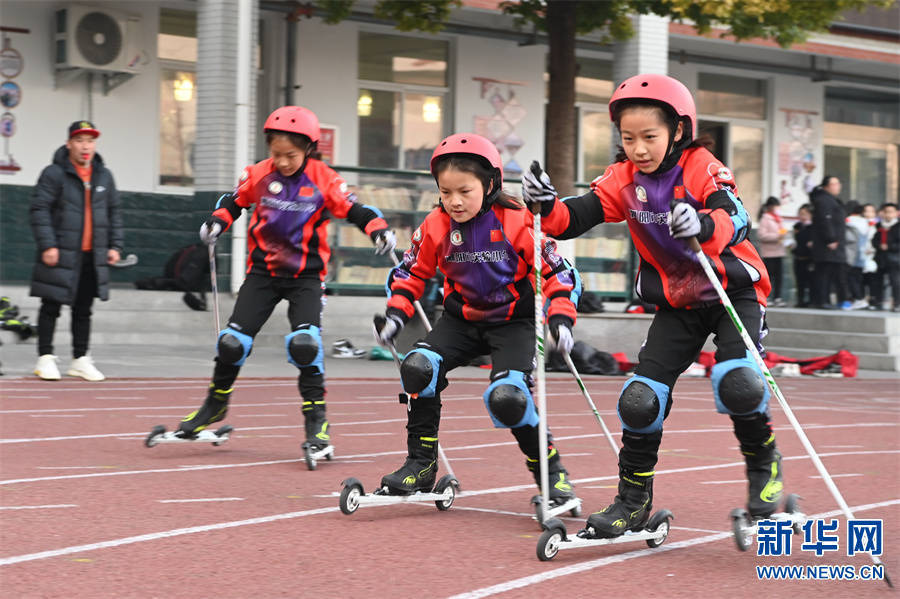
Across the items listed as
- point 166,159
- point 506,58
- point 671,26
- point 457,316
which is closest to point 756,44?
point 671,26

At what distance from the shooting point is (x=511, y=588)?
4.76m

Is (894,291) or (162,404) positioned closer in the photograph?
(162,404)

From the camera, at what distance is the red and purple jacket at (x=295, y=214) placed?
314 inches

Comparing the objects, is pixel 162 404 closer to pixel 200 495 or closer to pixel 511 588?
pixel 200 495

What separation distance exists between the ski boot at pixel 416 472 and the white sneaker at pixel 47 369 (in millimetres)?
6483

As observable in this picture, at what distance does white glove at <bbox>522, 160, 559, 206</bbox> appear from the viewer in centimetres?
539

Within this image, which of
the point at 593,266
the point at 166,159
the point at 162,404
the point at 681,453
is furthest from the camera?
the point at 166,159

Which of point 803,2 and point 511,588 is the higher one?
point 803,2

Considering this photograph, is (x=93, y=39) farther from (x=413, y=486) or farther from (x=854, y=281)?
(x=413, y=486)

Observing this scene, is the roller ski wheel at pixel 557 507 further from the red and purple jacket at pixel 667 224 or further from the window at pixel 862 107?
the window at pixel 862 107

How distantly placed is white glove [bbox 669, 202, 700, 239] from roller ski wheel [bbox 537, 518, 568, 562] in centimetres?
125

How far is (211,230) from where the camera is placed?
8086 mm

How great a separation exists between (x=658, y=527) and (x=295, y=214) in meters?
3.39

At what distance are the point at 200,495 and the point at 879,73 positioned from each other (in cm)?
2506
